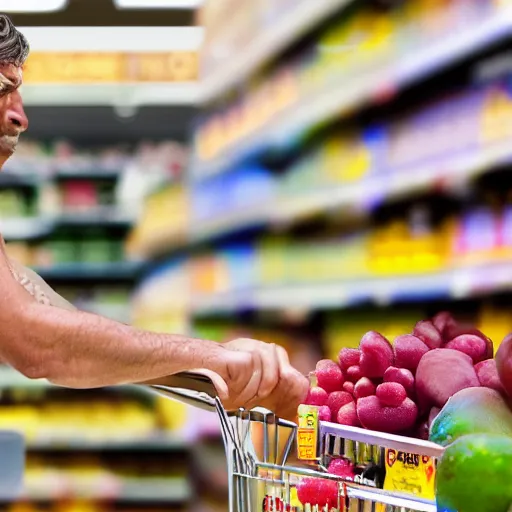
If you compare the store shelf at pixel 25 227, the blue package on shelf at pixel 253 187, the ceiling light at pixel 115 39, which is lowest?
the store shelf at pixel 25 227

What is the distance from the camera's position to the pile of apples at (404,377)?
0.79 m

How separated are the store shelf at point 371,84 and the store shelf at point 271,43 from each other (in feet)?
0.91

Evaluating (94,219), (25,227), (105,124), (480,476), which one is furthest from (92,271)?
(480,476)

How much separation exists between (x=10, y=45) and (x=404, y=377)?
76 centimetres

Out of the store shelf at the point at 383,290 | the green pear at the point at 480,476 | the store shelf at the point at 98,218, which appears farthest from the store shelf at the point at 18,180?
the green pear at the point at 480,476

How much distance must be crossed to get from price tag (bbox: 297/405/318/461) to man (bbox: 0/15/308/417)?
87 millimetres

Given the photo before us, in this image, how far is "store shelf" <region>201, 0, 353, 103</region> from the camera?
319 centimetres

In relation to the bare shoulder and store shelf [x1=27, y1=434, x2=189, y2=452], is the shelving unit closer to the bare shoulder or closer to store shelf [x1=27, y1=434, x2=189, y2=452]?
store shelf [x1=27, y1=434, x2=189, y2=452]

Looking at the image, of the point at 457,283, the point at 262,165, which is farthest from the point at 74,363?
the point at 262,165

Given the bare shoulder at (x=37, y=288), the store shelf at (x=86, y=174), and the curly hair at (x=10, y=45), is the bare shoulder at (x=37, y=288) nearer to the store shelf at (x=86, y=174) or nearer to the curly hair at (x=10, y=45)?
the curly hair at (x=10, y=45)

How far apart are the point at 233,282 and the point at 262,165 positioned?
22.5 inches

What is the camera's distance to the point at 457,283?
94.3 inches

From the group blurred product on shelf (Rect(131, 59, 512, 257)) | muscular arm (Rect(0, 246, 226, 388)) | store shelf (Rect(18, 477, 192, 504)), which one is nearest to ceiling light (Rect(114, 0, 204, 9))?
blurred product on shelf (Rect(131, 59, 512, 257))

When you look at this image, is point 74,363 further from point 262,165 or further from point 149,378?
point 262,165
